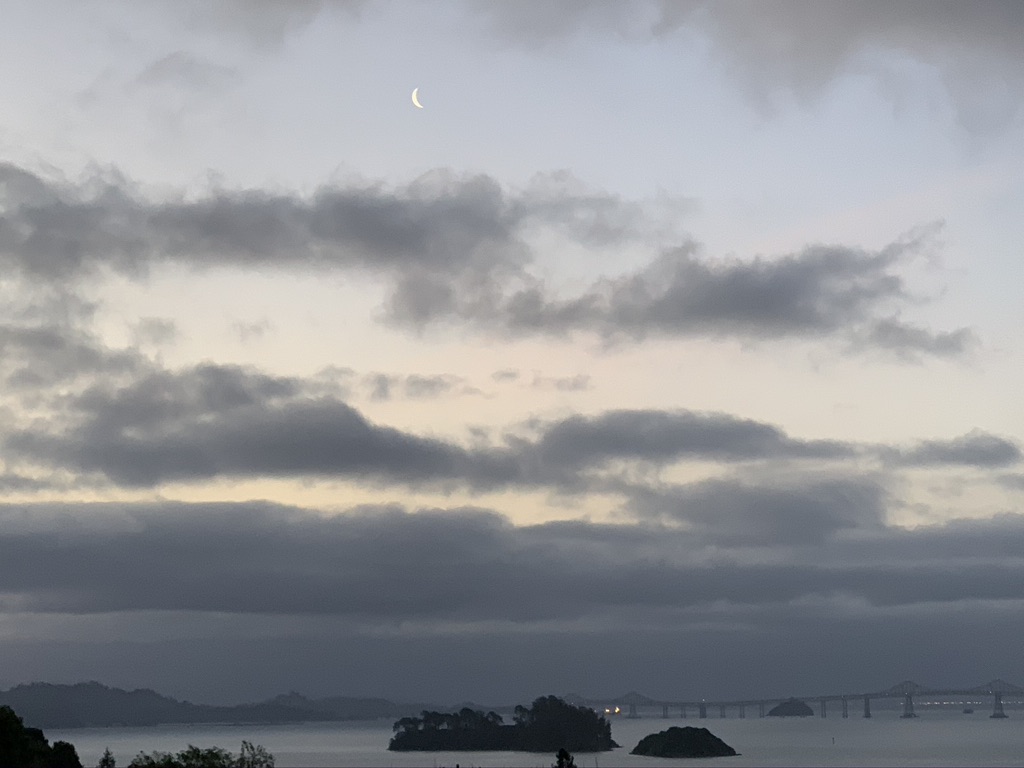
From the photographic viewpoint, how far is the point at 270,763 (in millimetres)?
185875

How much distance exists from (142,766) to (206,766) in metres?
12.5

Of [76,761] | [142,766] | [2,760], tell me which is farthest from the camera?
[76,761]

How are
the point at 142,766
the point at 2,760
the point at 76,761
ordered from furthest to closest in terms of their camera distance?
the point at 76,761
the point at 142,766
the point at 2,760

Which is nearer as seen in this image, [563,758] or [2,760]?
[2,760]

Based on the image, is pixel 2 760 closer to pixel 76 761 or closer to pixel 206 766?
pixel 206 766

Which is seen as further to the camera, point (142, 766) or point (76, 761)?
point (76, 761)

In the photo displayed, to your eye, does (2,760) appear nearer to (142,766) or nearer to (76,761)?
(142,766)

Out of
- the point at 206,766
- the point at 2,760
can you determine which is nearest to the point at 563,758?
the point at 206,766

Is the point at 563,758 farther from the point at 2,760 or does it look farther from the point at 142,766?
A: the point at 2,760

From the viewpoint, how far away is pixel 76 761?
597ft

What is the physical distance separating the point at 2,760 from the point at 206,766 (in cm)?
2234

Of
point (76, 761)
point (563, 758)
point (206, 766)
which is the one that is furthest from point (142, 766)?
point (563, 758)

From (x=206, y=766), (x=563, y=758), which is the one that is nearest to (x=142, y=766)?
(x=206, y=766)

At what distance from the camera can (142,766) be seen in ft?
508
